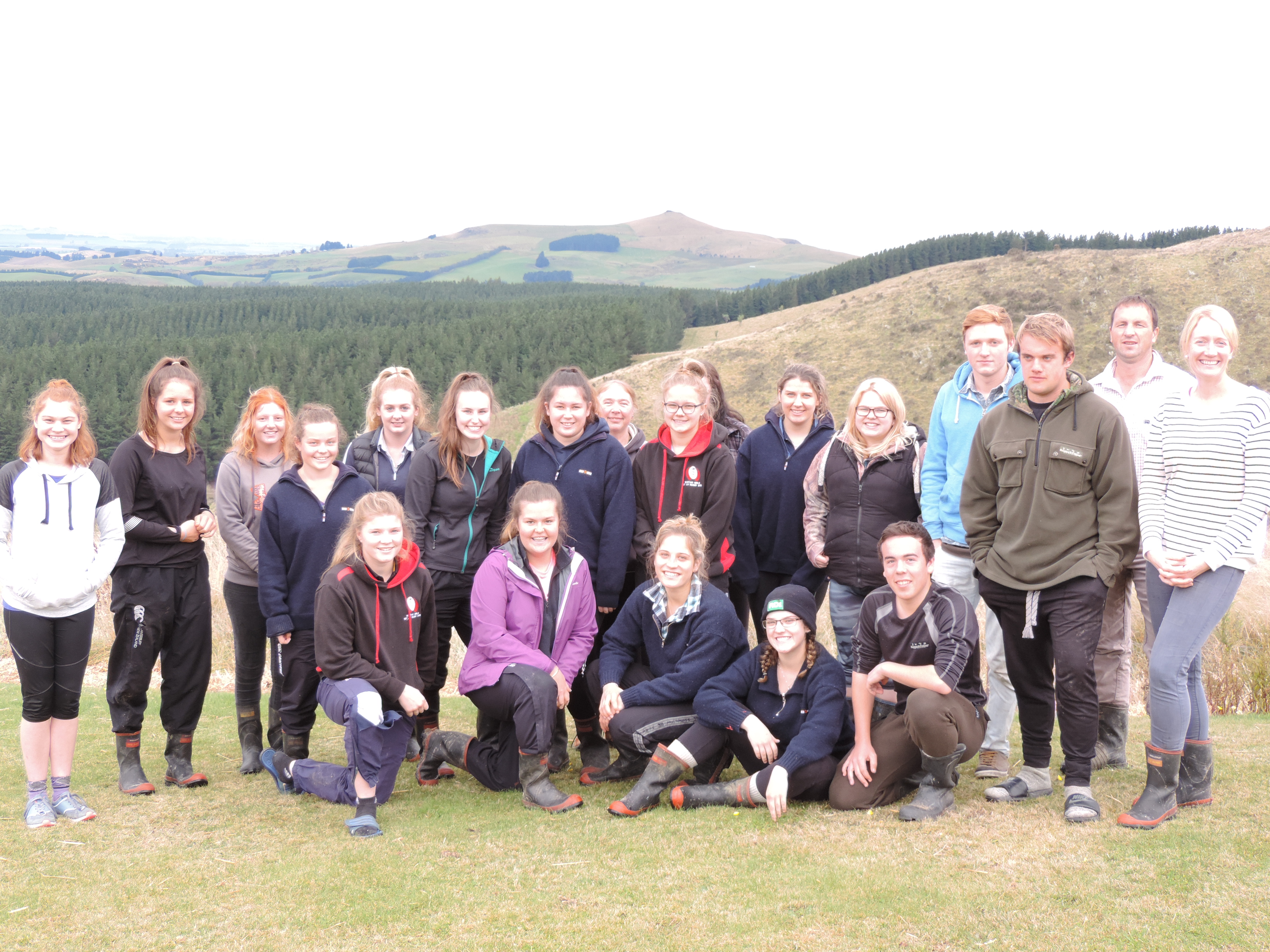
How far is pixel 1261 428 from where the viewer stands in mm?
4215

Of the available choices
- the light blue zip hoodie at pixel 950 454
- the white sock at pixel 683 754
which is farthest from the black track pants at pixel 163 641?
the light blue zip hoodie at pixel 950 454

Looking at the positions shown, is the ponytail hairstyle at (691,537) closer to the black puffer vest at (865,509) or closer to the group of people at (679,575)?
the group of people at (679,575)

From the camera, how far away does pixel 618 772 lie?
5574mm

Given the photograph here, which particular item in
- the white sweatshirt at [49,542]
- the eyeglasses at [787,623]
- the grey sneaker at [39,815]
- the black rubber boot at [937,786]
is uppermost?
the white sweatshirt at [49,542]

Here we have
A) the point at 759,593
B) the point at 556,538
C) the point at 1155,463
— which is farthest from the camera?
the point at 759,593

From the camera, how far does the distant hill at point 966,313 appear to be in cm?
4231

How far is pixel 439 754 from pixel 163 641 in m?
1.77

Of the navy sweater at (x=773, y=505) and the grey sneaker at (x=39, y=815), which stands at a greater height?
the navy sweater at (x=773, y=505)

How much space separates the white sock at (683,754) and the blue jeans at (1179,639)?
7.37ft

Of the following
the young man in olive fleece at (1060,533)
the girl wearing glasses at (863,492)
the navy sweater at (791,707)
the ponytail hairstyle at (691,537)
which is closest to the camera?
the young man in olive fleece at (1060,533)

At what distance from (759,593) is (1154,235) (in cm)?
8683

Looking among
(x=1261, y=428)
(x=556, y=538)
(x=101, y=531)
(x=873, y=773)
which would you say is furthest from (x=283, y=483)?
(x=1261, y=428)

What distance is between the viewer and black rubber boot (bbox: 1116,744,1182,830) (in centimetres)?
435

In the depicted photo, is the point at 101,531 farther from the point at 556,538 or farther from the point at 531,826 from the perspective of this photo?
the point at 531,826
